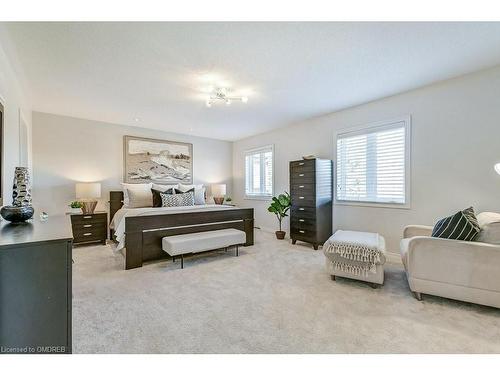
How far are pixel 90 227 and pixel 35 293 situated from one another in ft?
11.5

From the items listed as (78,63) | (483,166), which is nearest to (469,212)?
(483,166)

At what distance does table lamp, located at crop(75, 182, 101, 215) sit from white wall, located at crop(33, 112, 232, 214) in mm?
339

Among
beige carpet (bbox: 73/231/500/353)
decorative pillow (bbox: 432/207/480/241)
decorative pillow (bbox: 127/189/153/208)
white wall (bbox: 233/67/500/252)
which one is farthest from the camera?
decorative pillow (bbox: 127/189/153/208)

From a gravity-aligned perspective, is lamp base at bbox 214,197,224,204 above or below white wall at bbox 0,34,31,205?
below

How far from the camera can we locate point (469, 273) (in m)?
2.00

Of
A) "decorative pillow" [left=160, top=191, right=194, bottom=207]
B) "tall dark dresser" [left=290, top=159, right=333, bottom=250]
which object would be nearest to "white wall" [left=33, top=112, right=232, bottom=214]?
"decorative pillow" [left=160, top=191, right=194, bottom=207]

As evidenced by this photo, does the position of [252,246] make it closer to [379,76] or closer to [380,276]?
[380,276]

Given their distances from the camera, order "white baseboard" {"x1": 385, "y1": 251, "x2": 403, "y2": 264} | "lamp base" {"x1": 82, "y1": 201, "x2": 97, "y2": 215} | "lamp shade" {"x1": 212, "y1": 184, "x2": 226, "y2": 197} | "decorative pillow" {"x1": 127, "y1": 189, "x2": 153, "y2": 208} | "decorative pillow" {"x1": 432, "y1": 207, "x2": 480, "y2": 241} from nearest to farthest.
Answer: "decorative pillow" {"x1": 432, "y1": 207, "x2": 480, "y2": 241} → "white baseboard" {"x1": 385, "y1": 251, "x2": 403, "y2": 264} → "lamp base" {"x1": 82, "y1": 201, "x2": 97, "y2": 215} → "decorative pillow" {"x1": 127, "y1": 189, "x2": 153, "y2": 208} → "lamp shade" {"x1": 212, "y1": 184, "x2": 226, "y2": 197}

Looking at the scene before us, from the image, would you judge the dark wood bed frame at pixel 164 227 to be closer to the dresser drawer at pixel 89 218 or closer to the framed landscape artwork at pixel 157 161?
the dresser drawer at pixel 89 218

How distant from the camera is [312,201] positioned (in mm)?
3928

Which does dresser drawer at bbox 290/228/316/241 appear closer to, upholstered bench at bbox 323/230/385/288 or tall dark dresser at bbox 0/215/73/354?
upholstered bench at bbox 323/230/385/288

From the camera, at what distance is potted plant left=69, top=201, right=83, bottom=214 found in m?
4.12

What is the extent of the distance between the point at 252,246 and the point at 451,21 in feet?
12.0

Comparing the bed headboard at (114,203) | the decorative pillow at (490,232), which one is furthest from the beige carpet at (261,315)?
the bed headboard at (114,203)
